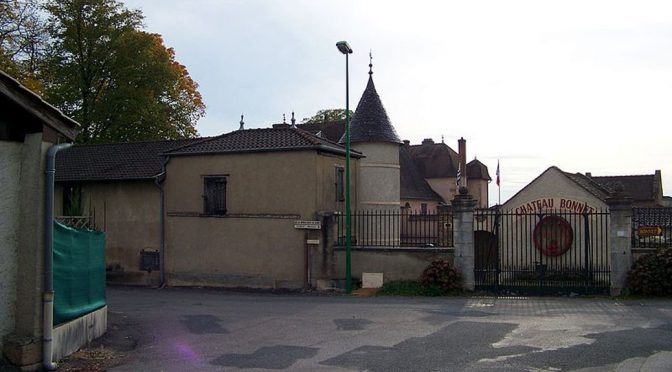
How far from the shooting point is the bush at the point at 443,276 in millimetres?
19062

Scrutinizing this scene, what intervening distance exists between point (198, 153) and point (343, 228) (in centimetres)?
Result: 575

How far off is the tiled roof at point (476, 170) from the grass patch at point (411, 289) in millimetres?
47889

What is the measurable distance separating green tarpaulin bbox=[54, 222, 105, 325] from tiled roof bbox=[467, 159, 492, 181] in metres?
57.1

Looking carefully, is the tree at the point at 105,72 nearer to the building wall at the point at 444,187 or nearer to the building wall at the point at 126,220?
the building wall at the point at 126,220

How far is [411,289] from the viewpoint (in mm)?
19438

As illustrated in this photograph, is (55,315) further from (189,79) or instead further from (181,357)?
(189,79)

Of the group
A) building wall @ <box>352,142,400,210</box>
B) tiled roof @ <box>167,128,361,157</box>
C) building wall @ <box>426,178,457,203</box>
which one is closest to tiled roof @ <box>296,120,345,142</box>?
building wall @ <box>426,178,457,203</box>

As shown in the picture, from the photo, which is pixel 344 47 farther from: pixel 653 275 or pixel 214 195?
pixel 653 275

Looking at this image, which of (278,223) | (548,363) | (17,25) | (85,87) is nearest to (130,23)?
(85,87)

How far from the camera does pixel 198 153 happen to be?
23.0m

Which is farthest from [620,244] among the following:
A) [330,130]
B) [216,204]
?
[330,130]

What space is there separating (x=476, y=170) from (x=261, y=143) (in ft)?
155

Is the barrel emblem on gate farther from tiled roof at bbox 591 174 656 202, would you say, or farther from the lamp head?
tiled roof at bbox 591 174 656 202

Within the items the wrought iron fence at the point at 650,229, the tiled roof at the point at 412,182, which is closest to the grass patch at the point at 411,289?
the wrought iron fence at the point at 650,229
